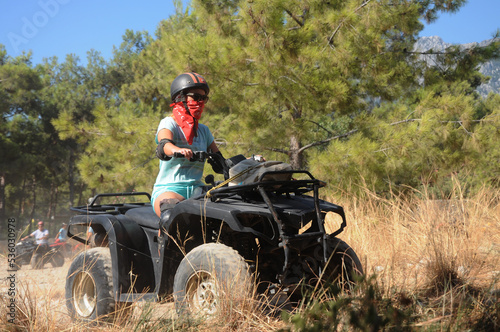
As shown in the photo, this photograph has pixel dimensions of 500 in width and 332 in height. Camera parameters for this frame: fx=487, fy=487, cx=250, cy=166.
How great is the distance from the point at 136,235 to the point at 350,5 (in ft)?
22.7

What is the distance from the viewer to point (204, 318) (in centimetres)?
275

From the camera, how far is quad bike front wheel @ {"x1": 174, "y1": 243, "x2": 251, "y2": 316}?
2.73 meters

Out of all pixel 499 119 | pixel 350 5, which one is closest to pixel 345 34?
pixel 350 5

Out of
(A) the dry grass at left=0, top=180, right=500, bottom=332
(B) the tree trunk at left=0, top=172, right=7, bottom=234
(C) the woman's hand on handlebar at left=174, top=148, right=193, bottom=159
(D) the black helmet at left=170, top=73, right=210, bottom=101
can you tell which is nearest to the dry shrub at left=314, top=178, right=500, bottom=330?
(A) the dry grass at left=0, top=180, right=500, bottom=332

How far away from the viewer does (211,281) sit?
9.55 feet

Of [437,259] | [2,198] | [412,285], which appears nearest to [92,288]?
[412,285]

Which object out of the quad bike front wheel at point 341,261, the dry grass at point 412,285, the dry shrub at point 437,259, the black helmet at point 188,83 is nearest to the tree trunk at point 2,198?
the dry grass at point 412,285

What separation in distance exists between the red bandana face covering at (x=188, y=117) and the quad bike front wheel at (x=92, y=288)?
3.62ft

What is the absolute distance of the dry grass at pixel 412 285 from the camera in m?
2.68

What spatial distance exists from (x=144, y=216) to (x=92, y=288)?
0.72 meters

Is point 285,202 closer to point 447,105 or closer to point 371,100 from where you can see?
point 447,105

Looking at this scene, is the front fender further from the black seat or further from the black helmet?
the black helmet

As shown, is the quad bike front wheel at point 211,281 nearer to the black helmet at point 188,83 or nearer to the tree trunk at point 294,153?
the black helmet at point 188,83

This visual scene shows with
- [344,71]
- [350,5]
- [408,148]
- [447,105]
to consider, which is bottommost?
[408,148]
